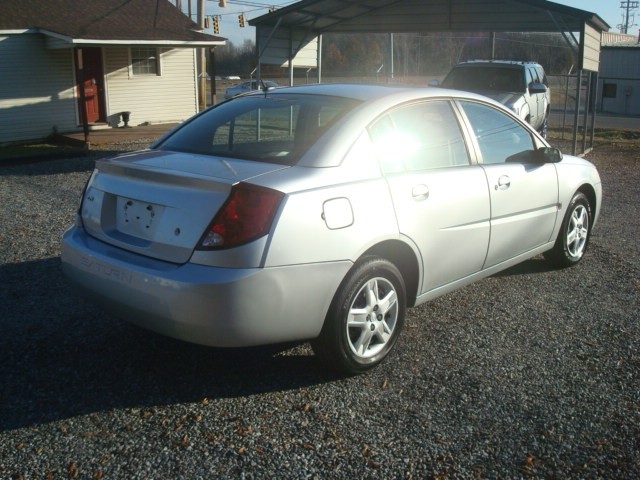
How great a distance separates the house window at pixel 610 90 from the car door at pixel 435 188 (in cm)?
4419

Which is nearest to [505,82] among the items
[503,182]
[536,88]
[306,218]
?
[536,88]

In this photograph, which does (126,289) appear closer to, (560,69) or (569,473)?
(569,473)

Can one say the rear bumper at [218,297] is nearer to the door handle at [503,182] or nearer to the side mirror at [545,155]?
the door handle at [503,182]

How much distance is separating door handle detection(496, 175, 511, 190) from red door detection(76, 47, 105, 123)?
1698cm

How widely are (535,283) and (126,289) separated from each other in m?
3.70

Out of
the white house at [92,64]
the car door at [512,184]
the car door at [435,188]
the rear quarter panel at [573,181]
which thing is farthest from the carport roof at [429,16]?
the car door at [435,188]

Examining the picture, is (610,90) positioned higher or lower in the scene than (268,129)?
lower

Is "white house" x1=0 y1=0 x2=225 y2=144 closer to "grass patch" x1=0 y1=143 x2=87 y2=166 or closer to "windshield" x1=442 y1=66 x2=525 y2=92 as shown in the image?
"grass patch" x1=0 y1=143 x2=87 y2=166

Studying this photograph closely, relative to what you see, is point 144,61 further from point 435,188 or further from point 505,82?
point 435,188

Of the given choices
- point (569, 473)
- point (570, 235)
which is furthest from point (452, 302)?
point (569, 473)

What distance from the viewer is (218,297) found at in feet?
11.9

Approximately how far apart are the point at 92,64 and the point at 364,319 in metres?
18.4

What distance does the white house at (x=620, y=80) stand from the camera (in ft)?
146

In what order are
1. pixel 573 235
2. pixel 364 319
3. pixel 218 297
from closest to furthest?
pixel 218 297 < pixel 364 319 < pixel 573 235
